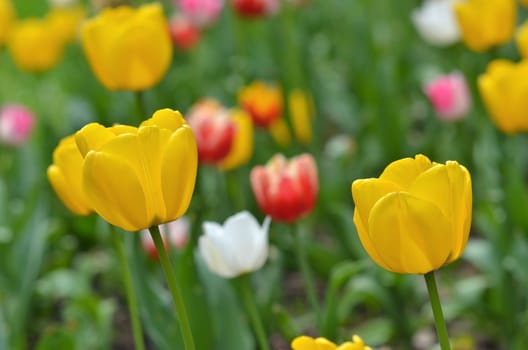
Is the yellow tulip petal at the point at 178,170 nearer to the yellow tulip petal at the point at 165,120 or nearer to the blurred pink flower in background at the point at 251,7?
the yellow tulip petal at the point at 165,120

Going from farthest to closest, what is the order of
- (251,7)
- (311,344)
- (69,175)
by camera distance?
(251,7) → (69,175) → (311,344)

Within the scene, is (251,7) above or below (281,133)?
above

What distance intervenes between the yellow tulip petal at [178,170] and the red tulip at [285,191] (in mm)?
598

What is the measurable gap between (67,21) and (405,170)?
3590mm

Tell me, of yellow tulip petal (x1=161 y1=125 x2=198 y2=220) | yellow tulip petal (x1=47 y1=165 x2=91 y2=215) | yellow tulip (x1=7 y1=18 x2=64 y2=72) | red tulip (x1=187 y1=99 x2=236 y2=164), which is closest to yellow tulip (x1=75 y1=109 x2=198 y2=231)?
yellow tulip petal (x1=161 y1=125 x2=198 y2=220)

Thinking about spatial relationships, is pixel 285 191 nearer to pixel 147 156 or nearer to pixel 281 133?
pixel 147 156

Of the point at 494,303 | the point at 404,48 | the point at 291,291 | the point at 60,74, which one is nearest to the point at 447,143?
the point at 291,291

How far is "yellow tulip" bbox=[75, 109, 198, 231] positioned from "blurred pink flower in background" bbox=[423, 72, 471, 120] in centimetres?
175

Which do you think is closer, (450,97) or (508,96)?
(508,96)

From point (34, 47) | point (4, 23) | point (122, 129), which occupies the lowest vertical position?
Result: point (34, 47)

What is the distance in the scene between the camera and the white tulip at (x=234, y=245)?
1586 millimetres

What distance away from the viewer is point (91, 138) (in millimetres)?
1191

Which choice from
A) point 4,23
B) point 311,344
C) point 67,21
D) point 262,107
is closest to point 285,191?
point 311,344

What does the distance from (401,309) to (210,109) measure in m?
0.60
